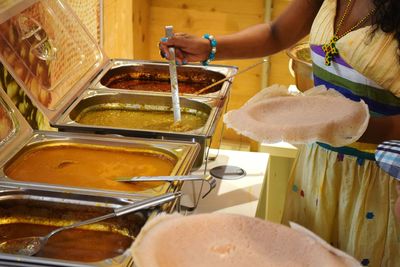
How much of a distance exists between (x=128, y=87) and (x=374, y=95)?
88 cm

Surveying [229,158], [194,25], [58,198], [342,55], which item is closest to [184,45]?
[229,158]

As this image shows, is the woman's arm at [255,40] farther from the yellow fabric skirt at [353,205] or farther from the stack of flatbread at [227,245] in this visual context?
the stack of flatbread at [227,245]

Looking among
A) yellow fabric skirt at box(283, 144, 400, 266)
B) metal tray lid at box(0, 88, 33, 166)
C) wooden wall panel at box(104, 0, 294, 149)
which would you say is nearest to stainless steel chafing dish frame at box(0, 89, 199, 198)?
metal tray lid at box(0, 88, 33, 166)

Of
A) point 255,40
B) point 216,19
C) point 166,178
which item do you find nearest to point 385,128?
point 166,178

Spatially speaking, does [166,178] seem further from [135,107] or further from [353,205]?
[135,107]

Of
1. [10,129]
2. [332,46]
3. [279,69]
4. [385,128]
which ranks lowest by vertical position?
[279,69]

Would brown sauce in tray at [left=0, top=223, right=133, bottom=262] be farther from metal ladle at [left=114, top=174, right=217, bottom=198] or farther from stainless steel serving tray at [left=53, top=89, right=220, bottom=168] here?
stainless steel serving tray at [left=53, top=89, right=220, bottom=168]

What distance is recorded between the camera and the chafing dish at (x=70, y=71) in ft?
4.60

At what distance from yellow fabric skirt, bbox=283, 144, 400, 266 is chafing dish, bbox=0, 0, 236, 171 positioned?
11.8 inches

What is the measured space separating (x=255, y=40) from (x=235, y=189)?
46 cm

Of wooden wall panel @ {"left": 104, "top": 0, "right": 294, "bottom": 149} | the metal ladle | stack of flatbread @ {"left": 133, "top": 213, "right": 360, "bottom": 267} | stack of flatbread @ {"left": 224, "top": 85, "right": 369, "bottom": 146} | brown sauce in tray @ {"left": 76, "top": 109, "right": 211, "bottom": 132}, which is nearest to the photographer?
stack of flatbread @ {"left": 133, "top": 213, "right": 360, "bottom": 267}

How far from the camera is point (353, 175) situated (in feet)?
4.15

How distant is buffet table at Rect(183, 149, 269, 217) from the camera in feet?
4.83

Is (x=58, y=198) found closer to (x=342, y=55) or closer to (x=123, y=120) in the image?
(x=123, y=120)
